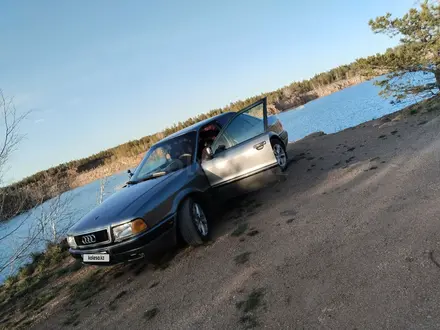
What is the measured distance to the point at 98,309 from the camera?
403 cm

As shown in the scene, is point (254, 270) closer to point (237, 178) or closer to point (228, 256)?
point (228, 256)

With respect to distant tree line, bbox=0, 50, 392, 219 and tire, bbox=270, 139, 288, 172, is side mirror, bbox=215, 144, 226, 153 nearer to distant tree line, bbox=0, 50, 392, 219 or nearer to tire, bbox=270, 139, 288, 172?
tire, bbox=270, 139, 288, 172

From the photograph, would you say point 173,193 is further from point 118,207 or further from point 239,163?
point 239,163

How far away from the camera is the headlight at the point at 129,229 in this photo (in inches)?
161

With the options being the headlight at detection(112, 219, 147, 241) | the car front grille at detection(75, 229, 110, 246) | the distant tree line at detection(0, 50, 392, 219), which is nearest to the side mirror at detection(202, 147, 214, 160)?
the headlight at detection(112, 219, 147, 241)

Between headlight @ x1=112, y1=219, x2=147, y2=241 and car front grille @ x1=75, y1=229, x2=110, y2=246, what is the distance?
0.17 meters

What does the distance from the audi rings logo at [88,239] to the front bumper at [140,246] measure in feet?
0.38

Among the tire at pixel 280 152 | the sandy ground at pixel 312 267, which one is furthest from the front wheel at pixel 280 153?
the sandy ground at pixel 312 267

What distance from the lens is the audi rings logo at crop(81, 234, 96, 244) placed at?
14.2ft

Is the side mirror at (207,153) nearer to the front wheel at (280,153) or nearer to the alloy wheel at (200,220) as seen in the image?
the alloy wheel at (200,220)

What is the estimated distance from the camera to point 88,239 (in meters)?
4.39

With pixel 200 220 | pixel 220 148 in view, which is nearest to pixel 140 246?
A: pixel 200 220

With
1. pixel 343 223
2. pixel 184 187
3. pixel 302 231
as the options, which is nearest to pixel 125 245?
pixel 184 187

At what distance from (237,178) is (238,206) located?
0.71 meters
